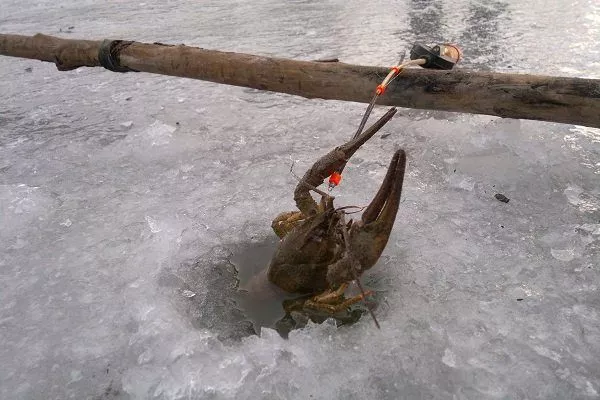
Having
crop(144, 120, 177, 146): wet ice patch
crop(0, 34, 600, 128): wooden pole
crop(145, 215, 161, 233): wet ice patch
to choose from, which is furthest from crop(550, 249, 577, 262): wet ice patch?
crop(144, 120, 177, 146): wet ice patch

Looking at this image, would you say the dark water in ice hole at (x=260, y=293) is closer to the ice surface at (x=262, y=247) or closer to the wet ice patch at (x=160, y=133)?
the ice surface at (x=262, y=247)

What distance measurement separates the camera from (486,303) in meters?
2.27

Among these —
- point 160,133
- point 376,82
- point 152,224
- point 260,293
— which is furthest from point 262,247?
point 160,133

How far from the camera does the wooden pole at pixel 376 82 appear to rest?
2428 mm

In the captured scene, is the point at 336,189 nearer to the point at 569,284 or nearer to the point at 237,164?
the point at 237,164

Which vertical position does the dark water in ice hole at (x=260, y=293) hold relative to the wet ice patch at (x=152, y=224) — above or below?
below

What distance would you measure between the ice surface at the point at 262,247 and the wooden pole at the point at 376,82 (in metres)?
0.68

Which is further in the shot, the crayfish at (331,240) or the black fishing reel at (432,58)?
the black fishing reel at (432,58)

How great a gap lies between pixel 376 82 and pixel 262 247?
51.5 inches

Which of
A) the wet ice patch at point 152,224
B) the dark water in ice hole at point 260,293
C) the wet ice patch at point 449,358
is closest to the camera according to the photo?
the wet ice patch at point 449,358

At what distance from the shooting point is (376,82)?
9.36ft

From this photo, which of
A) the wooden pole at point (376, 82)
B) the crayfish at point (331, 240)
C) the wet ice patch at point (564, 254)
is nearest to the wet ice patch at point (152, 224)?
the crayfish at point (331, 240)

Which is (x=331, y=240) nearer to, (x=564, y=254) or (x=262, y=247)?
(x=262, y=247)

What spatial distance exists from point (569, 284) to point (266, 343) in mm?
1607
